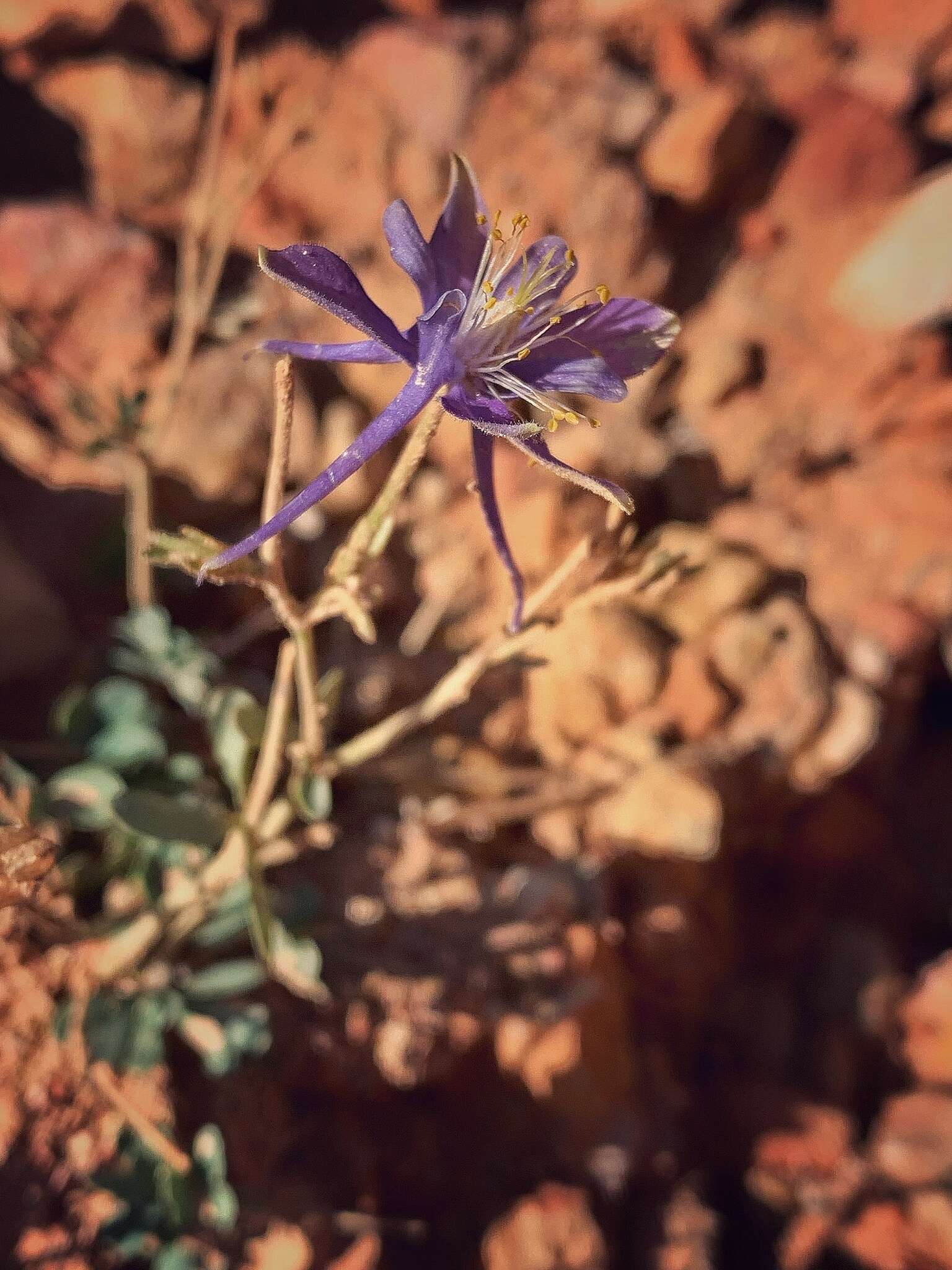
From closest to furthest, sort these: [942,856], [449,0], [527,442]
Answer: [527,442] → [449,0] → [942,856]

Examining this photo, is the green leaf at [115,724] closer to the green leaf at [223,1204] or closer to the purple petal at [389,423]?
the green leaf at [223,1204]

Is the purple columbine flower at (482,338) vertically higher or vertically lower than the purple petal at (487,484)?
higher

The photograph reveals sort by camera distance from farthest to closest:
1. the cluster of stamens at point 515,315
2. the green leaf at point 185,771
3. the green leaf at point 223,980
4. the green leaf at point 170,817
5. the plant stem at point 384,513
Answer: the green leaf at point 185,771 < the green leaf at point 223,980 < the green leaf at point 170,817 < the cluster of stamens at point 515,315 < the plant stem at point 384,513

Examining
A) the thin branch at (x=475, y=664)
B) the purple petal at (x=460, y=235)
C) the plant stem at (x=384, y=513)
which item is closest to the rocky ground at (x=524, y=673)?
the thin branch at (x=475, y=664)

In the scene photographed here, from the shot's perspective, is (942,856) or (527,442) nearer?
(527,442)

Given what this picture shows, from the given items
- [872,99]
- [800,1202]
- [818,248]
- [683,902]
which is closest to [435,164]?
[818,248]

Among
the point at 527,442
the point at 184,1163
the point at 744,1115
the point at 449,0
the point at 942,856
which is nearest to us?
the point at 527,442

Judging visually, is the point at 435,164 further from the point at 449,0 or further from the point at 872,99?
the point at 872,99

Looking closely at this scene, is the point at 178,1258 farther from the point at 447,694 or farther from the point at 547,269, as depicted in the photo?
the point at 547,269
